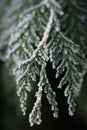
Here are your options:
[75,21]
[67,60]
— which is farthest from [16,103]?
[67,60]

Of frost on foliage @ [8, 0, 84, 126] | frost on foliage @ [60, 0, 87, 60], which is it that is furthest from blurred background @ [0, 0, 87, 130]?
frost on foliage @ [8, 0, 84, 126]

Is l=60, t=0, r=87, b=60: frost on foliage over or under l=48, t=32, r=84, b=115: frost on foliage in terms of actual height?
under

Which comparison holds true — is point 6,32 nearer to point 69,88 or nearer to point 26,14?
point 26,14

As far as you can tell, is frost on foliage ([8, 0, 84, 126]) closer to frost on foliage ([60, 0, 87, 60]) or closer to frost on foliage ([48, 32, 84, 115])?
frost on foliage ([48, 32, 84, 115])

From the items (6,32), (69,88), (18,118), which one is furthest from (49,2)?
(18,118)

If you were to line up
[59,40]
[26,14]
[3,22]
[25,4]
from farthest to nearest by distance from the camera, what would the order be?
1. [3,22]
2. [25,4]
3. [26,14]
4. [59,40]

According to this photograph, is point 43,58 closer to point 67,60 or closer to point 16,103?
point 67,60

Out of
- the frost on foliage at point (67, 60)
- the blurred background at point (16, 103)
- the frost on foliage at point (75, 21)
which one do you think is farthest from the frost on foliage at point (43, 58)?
the blurred background at point (16, 103)
